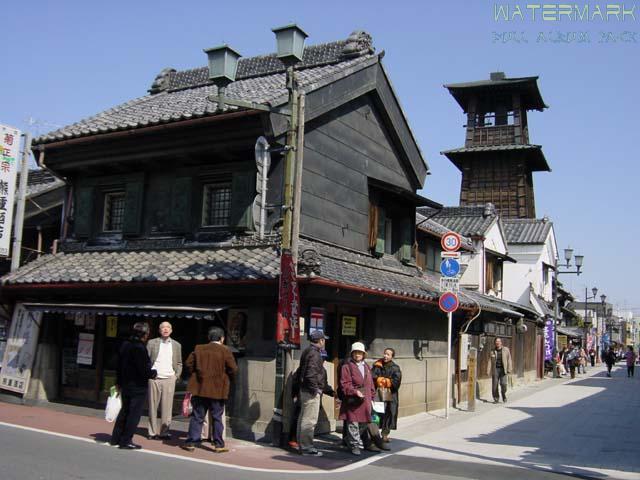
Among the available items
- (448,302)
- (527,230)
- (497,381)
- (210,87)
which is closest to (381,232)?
(448,302)

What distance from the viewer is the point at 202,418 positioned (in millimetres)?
10188

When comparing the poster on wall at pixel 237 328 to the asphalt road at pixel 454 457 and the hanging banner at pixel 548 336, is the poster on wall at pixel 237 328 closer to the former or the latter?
the asphalt road at pixel 454 457

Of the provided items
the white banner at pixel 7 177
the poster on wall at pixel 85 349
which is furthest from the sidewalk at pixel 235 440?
the white banner at pixel 7 177

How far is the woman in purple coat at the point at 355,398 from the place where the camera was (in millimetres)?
10641

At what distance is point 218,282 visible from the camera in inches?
464

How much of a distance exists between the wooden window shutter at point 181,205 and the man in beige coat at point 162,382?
156 inches

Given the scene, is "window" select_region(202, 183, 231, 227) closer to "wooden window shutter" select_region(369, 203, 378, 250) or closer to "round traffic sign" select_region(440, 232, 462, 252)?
"wooden window shutter" select_region(369, 203, 378, 250)

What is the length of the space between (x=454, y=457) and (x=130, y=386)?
523 cm

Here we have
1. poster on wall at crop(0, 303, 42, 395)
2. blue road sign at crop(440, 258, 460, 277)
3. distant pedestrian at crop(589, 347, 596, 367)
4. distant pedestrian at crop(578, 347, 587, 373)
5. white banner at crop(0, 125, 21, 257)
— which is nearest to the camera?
poster on wall at crop(0, 303, 42, 395)

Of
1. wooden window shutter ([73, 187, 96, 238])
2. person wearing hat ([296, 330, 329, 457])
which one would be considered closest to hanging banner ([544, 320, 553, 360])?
wooden window shutter ([73, 187, 96, 238])

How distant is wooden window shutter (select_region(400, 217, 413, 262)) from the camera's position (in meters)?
18.0

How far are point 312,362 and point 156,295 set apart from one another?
4.46m

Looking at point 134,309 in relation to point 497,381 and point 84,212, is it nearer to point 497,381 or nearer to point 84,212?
point 84,212

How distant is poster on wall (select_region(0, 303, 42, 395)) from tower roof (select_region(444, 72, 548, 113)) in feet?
125
